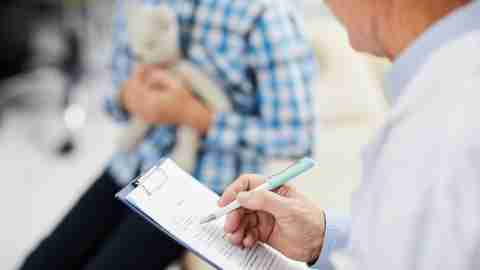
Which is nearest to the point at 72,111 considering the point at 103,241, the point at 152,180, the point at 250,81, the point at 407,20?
the point at 103,241

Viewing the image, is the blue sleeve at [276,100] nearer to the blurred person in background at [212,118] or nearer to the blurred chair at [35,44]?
the blurred person in background at [212,118]

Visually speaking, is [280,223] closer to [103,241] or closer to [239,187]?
[239,187]

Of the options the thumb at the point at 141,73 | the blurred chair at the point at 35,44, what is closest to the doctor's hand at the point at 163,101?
the thumb at the point at 141,73

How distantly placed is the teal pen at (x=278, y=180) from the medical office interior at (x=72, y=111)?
44cm

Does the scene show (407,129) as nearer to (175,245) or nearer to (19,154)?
(175,245)

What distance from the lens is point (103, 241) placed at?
1.19 meters

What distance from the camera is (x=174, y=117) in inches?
44.9

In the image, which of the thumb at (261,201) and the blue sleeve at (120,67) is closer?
the thumb at (261,201)

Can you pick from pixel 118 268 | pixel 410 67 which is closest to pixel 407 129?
pixel 410 67

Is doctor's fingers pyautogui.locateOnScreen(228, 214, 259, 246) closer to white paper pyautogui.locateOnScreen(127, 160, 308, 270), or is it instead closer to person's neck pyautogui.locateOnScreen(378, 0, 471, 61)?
white paper pyautogui.locateOnScreen(127, 160, 308, 270)

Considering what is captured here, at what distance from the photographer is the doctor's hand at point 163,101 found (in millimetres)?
1132

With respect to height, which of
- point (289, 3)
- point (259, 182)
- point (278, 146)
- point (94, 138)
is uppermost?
point (289, 3)

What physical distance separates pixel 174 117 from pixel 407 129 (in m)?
0.75

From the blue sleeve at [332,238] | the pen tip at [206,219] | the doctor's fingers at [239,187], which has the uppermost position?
the doctor's fingers at [239,187]
